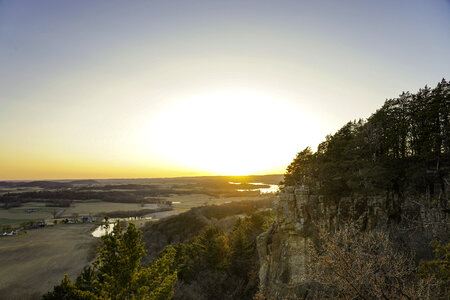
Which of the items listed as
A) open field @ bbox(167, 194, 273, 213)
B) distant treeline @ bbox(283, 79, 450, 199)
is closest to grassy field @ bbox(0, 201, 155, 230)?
open field @ bbox(167, 194, 273, 213)

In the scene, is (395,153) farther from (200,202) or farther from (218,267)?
(200,202)

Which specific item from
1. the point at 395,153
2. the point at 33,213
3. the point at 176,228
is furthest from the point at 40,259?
the point at 395,153

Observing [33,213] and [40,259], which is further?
[33,213]

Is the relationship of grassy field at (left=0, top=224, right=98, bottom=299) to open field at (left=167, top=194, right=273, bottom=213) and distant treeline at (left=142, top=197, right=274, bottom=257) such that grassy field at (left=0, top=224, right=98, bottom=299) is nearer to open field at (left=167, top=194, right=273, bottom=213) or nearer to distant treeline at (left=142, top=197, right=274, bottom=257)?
distant treeline at (left=142, top=197, right=274, bottom=257)

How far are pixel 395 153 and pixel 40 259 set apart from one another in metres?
70.7

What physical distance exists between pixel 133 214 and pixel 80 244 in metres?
40.0

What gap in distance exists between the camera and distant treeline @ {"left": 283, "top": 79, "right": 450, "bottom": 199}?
696 inches

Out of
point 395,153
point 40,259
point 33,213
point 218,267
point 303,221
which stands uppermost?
point 395,153

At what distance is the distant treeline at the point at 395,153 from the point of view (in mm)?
17672

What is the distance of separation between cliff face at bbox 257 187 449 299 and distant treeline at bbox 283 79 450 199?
43.8 inches

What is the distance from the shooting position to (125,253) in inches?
419

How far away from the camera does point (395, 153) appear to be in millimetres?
22500

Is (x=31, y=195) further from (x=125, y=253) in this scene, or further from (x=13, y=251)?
(x=125, y=253)

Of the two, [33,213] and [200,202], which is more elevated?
[200,202]
